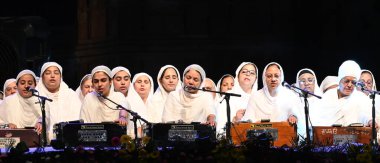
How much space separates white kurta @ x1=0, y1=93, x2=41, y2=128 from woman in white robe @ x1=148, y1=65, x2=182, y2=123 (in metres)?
1.79

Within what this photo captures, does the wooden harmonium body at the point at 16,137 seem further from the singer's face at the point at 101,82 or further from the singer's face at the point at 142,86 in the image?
the singer's face at the point at 142,86

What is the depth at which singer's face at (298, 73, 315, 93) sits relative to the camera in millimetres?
15797

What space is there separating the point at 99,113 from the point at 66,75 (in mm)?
12078

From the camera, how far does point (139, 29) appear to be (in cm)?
2605

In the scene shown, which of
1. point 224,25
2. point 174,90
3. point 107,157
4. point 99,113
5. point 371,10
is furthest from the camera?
point 224,25

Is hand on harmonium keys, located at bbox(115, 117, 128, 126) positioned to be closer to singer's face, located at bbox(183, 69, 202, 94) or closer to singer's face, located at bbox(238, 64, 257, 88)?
singer's face, located at bbox(183, 69, 202, 94)

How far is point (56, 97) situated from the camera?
15.3 m

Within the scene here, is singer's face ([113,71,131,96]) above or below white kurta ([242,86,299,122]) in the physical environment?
above

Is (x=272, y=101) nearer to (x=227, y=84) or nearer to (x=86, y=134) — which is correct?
(x=227, y=84)

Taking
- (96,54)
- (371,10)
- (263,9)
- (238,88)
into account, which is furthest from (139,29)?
(238,88)

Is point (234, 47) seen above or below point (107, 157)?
above

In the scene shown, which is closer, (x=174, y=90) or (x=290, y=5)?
(x=174, y=90)

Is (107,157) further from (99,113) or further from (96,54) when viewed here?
(96,54)

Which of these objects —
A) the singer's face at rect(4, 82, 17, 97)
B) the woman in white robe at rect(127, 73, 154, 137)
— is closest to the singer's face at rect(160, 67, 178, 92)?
the woman in white robe at rect(127, 73, 154, 137)
